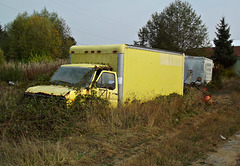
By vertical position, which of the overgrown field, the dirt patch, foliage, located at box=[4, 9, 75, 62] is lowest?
the dirt patch

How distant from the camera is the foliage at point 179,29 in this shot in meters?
36.0

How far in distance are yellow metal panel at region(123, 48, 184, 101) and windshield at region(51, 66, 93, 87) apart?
1.49 meters

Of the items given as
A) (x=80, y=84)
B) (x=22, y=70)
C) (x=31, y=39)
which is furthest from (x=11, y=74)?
(x=31, y=39)

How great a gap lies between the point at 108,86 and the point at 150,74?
2538 millimetres

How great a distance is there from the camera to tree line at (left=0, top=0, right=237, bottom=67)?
33.6 metres

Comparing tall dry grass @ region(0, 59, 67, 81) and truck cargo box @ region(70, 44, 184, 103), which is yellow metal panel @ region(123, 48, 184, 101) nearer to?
truck cargo box @ region(70, 44, 184, 103)

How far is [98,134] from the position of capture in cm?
612

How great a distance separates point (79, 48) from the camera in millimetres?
9547

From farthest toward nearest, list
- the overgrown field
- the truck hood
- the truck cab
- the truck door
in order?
1. the truck door
2. the truck cab
3. the truck hood
4. the overgrown field

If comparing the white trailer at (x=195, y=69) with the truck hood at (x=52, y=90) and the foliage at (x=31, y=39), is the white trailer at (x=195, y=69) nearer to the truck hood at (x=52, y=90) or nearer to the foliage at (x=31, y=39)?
the truck hood at (x=52, y=90)

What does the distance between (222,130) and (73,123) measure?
14.1 feet

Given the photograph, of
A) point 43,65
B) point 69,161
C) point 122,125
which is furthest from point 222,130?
point 43,65

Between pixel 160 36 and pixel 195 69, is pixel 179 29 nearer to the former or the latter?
pixel 160 36

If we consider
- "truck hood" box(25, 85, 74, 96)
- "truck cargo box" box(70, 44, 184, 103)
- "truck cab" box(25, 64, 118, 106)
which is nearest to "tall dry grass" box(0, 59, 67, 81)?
"truck cargo box" box(70, 44, 184, 103)
